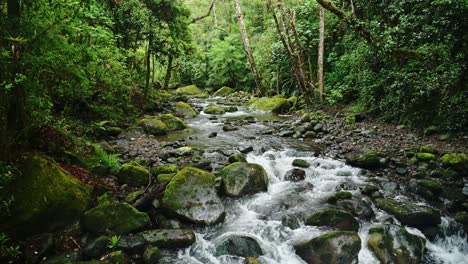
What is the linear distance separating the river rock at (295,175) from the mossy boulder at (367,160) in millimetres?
1545

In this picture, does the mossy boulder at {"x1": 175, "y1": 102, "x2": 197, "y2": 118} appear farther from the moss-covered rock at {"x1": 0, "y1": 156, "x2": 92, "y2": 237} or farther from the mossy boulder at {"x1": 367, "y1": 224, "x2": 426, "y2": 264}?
the mossy boulder at {"x1": 367, "y1": 224, "x2": 426, "y2": 264}

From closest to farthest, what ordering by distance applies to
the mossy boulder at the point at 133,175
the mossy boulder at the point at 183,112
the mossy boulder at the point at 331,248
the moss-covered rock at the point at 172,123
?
the mossy boulder at the point at 331,248 → the mossy boulder at the point at 133,175 → the moss-covered rock at the point at 172,123 → the mossy boulder at the point at 183,112

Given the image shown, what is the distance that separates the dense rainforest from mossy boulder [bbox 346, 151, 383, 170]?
0.04 m

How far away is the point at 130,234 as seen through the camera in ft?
16.1

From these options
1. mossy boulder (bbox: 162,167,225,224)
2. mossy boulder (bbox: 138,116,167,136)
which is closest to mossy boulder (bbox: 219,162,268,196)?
mossy boulder (bbox: 162,167,225,224)

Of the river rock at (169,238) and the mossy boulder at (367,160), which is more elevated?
the mossy boulder at (367,160)

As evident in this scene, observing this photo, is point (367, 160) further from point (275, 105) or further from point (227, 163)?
point (275, 105)

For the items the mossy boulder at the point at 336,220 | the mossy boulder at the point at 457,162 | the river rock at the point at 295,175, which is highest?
the mossy boulder at the point at 457,162

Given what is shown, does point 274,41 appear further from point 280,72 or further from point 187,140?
point 187,140

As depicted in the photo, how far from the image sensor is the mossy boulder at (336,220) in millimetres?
5445

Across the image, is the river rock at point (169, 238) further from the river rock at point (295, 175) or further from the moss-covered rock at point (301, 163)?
the moss-covered rock at point (301, 163)

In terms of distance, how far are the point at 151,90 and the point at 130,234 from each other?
1311 centimetres

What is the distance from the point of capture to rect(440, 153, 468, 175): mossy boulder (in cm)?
A: 690

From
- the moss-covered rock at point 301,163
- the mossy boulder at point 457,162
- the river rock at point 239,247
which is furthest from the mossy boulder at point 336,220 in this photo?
the mossy boulder at point 457,162
